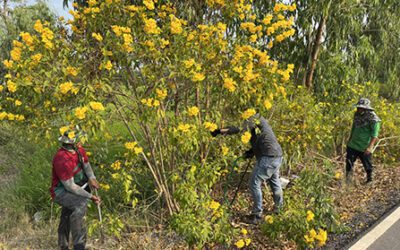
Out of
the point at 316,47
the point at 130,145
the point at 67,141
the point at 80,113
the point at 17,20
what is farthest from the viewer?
the point at 17,20

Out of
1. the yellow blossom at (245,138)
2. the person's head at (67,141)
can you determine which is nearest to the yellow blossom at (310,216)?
the yellow blossom at (245,138)

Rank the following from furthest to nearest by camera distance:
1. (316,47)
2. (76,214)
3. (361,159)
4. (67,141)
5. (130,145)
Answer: (316,47) < (361,159) < (76,214) < (67,141) < (130,145)

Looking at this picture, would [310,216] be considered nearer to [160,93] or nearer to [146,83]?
[160,93]

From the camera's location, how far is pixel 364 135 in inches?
186

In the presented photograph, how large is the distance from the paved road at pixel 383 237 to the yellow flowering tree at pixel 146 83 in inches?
52.8

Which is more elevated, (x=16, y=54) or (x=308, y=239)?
(x=16, y=54)

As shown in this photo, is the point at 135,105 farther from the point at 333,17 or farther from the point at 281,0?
the point at 333,17

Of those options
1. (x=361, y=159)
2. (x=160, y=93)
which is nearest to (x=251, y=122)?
(x=160, y=93)

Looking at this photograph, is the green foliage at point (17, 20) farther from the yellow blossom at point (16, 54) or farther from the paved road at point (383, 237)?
the paved road at point (383, 237)

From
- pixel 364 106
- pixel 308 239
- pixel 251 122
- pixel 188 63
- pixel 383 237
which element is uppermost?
pixel 188 63

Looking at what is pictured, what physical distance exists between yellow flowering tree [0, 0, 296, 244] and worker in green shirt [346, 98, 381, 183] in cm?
198

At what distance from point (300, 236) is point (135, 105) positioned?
6.51 feet

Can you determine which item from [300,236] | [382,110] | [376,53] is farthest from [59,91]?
[376,53]

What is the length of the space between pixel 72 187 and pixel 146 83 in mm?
1147
